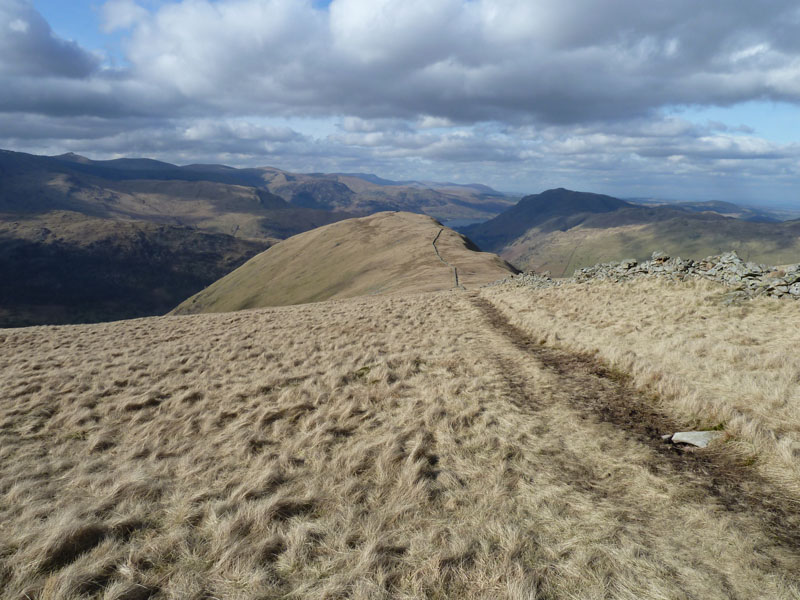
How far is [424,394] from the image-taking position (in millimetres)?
12117

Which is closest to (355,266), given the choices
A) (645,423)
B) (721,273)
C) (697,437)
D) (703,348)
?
(721,273)

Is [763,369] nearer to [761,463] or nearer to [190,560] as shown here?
[761,463]

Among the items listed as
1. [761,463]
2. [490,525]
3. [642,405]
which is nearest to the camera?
[490,525]

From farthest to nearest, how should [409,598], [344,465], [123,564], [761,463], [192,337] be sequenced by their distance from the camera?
[192,337], [344,465], [761,463], [123,564], [409,598]

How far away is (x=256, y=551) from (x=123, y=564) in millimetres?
1753

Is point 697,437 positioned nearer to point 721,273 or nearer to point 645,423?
point 645,423

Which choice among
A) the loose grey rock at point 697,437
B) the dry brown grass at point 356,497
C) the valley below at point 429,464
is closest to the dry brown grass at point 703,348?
the valley below at point 429,464

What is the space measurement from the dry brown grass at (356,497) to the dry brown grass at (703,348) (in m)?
2.31

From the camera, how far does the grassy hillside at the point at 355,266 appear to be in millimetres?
70444

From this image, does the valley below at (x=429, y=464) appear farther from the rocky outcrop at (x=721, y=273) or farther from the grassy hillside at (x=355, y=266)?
the grassy hillside at (x=355, y=266)

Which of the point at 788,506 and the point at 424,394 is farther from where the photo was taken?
the point at 424,394

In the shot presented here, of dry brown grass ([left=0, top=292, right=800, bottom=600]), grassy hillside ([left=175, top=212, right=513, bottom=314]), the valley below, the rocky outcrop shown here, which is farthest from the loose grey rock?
grassy hillside ([left=175, top=212, right=513, bottom=314])

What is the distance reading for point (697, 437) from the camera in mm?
8656

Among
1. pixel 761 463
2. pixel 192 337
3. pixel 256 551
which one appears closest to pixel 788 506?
pixel 761 463
